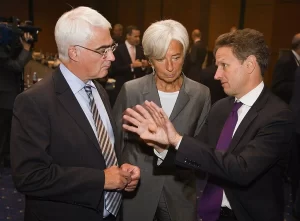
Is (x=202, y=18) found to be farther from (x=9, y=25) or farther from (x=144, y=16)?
(x=9, y=25)

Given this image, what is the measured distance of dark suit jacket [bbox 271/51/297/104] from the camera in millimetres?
4219

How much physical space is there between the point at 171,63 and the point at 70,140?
2.68 ft

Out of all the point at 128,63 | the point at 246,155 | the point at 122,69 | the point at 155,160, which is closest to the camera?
the point at 246,155

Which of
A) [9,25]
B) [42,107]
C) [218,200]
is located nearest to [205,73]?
[9,25]

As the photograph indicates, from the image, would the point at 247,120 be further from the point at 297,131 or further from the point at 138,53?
the point at 138,53

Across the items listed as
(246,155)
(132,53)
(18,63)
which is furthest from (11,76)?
(246,155)

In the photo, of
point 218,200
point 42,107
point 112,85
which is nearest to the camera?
point 42,107

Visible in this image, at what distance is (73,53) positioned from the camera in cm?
152

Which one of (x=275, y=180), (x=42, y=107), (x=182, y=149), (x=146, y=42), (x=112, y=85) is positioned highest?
(x=146, y=42)

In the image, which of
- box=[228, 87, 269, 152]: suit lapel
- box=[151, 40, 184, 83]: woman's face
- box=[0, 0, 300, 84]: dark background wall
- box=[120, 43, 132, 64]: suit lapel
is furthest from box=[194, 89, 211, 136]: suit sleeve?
box=[0, 0, 300, 84]: dark background wall

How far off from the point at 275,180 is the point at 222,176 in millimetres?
266

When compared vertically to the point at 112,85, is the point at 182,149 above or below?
above

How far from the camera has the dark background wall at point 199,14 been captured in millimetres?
7379

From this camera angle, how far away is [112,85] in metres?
5.49
